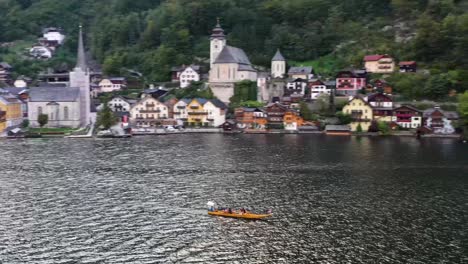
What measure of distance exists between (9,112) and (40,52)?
35.5 meters

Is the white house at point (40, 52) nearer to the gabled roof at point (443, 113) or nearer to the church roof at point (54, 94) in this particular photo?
the church roof at point (54, 94)

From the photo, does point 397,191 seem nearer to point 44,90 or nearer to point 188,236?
point 188,236

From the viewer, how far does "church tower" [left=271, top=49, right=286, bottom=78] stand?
72.6 meters

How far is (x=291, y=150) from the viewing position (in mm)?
43500

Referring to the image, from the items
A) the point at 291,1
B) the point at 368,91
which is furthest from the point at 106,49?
the point at 368,91

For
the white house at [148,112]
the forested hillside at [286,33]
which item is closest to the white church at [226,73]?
the forested hillside at [286,33]

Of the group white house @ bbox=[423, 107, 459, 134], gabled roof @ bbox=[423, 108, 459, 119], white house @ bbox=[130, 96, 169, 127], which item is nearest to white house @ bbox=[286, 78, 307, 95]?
white house @ bbox=[130, 96, 169, 127]

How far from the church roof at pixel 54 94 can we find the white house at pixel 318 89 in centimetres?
2776

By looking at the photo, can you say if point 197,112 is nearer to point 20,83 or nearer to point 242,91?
point 242,91

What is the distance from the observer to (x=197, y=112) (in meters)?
61.1

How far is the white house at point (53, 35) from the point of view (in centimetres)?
9988

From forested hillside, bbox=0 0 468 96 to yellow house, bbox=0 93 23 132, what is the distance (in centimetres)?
2044

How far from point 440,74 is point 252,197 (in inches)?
1568

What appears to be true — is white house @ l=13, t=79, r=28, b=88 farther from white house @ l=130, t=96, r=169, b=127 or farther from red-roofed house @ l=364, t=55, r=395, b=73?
red-roofed house @ l=364, t=55, r=395, b=73
